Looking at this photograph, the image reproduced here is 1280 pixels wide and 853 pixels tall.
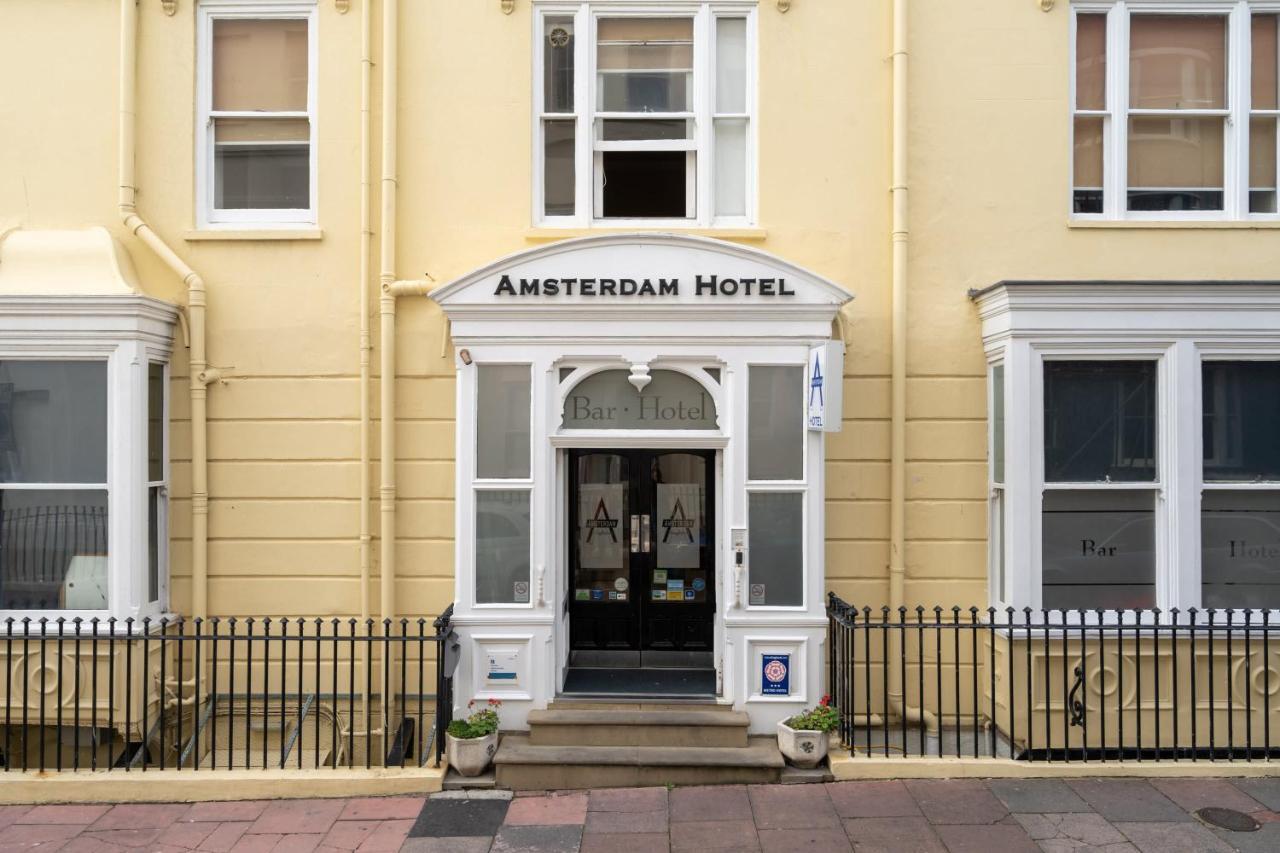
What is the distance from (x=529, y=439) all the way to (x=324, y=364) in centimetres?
213

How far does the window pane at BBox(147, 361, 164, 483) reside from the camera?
7547 mm

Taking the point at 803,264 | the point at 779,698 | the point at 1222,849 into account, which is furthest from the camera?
the point at 803,264

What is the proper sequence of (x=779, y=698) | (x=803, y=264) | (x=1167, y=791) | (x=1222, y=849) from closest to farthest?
(x=1222, y=849), (x=1167, y=791), (x=779, y=698), (x=803, y=264)

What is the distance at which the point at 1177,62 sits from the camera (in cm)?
781

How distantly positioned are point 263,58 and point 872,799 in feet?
26.7

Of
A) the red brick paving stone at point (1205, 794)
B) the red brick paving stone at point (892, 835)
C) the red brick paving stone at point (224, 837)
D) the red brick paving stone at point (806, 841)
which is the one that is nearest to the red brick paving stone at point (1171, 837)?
the red brick paving stone at point (1205, 794)

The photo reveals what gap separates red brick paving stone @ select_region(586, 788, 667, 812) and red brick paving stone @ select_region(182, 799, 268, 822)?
7.72 ft

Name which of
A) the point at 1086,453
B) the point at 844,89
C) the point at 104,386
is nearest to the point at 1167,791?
the point at 1086,453

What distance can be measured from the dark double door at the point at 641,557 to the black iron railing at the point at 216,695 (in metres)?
1.49

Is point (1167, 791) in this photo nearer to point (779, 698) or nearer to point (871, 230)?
point (779, 698)

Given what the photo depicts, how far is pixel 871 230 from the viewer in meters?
7.70

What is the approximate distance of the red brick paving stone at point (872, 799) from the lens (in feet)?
19.6

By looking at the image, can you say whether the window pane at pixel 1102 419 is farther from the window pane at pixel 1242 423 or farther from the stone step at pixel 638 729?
the stone step at pixel 638 729

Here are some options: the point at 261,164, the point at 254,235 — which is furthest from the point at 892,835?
the point at 261,164
